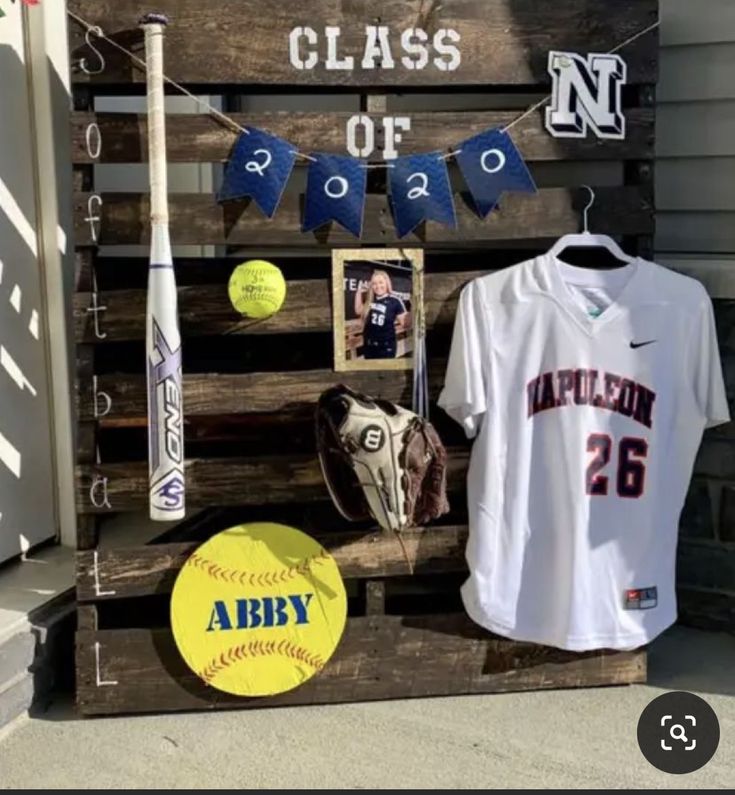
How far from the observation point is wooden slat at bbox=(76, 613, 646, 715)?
2869 mm

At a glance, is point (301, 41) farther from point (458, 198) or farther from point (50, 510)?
point (50, 510)

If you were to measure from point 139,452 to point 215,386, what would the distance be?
1.94 ft

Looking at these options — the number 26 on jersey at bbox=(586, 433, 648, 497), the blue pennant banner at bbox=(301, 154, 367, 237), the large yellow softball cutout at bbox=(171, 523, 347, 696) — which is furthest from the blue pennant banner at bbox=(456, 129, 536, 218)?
the large yellow softball cutout at bbox=(171, 523, 347, 696)

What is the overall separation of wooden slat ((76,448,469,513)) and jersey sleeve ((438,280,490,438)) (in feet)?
1.46

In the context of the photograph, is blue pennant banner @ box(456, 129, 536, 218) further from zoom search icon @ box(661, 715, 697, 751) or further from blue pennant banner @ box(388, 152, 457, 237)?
zoom search icon @ box(661, 715, 697, 751)

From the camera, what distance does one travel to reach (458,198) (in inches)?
113

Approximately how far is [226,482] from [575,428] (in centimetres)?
100

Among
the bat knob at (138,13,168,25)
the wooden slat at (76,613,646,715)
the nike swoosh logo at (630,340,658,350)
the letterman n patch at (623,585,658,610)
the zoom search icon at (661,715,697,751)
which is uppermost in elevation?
the bat knob at (138,13,168,25)

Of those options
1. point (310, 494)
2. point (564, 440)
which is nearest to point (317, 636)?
point (310, 494)

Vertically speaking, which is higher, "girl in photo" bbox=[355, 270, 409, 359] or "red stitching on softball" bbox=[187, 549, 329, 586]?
"girl in photo" bbox=[355, 270, 409, 359]

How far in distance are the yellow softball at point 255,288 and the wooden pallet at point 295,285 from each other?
0.32 ft

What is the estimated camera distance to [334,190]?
278 centimetres

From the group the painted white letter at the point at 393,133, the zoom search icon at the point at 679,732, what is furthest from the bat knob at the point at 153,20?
the zoom search icon at the point at 679,732

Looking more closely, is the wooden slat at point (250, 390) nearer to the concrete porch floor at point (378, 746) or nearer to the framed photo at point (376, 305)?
the framed photo at point (376, 305)
